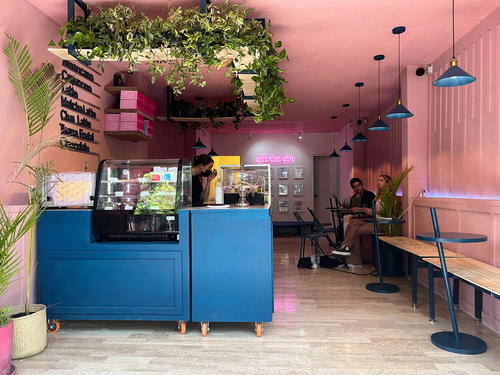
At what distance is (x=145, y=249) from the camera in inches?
141

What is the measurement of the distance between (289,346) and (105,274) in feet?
5.77

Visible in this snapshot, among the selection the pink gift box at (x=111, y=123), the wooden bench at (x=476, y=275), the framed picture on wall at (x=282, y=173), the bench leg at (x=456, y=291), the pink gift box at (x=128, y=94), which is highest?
the pink gift box at (x=128, y=94)

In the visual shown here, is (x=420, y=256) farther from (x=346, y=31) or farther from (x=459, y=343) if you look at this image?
(x=346, y=31)

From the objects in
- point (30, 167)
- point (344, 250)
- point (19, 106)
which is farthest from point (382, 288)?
point (19, 106)

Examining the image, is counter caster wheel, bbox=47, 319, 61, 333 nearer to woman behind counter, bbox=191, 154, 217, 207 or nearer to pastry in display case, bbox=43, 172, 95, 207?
pastry in display case, bbox=43, 172, 95, 207

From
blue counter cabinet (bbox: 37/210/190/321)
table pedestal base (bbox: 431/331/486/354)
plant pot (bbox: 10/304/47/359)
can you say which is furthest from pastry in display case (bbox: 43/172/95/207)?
A: table pedestal base (bbox: 431/331/486/354)

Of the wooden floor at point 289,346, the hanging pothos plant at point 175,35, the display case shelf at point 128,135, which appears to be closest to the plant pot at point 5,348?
the wooden floor at point 289,346

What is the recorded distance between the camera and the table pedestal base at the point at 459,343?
3074 mm

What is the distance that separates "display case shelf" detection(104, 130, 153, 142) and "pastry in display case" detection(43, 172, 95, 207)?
70.6 inches

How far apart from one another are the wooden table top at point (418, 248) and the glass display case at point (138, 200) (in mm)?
2577

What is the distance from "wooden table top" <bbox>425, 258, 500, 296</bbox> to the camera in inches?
118

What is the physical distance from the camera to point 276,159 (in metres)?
12.5

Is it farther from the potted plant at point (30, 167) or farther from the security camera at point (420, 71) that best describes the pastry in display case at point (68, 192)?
the security camera at point (420, 71)

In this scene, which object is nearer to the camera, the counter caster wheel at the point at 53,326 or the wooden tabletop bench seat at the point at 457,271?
the wooden tabletop bench seat at the point at 457,271
